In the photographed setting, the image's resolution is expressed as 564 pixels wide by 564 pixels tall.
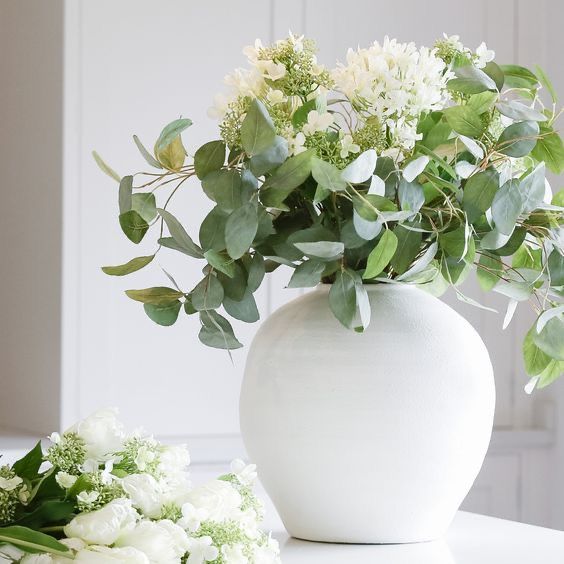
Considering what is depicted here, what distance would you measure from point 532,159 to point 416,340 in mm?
192

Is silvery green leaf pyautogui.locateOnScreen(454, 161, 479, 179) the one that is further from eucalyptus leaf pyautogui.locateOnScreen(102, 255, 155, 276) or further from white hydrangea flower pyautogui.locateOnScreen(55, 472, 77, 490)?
white hydrangea flower pyautogui.locateOnScreen(55, 472, 77, 490)

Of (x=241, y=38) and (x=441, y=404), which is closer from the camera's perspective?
(x=441, y=404)

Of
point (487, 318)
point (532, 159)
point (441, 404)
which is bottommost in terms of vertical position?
point (487, 318)

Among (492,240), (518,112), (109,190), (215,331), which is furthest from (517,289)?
(109,190)

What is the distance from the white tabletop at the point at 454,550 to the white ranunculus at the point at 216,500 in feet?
0.76


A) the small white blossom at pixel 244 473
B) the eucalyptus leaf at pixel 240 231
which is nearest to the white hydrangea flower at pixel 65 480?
the small white blossom at pixel 244 473

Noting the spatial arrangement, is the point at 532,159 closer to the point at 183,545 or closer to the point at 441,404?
the point at 441,404

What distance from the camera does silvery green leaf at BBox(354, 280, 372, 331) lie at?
884 millimetres

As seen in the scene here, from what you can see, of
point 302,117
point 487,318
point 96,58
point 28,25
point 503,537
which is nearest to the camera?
point 302,117

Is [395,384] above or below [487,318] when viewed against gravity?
above

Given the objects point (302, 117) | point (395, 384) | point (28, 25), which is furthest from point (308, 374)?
point (28, 25)

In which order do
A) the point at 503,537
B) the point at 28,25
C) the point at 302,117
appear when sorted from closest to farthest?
the point at 302,117 → the point at 503,537 → the point at 28,25

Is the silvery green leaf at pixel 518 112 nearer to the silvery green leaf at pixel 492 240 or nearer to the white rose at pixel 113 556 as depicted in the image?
the silvery green leaf at pixel 492 240

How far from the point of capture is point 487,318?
8.61 feet
